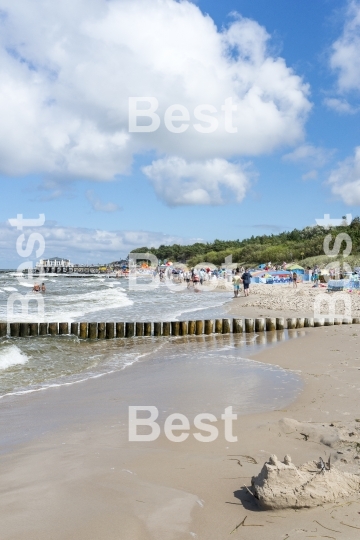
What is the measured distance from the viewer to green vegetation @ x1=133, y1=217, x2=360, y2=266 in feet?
247

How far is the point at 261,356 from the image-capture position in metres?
12.5

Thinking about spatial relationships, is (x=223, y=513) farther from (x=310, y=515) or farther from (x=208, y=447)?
(x=208, y=447)

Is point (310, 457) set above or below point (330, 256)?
below

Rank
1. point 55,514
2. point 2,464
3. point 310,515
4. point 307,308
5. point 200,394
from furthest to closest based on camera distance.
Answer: point 307,308 → point 200,394 → point 2,464 → point 55,514 → point 310,515

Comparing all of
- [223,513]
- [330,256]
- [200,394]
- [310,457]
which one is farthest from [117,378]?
[330,256]

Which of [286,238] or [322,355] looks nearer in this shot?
[322,355]

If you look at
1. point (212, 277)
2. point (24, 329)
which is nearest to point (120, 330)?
point (24, 329)

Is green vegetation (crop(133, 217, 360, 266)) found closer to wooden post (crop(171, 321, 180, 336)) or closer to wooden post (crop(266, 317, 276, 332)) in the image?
wooden post (crop(266, 317, 276, 332))

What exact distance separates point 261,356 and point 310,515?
9187 millimetres

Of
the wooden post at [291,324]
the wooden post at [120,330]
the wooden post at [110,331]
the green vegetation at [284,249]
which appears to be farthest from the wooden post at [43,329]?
the green vegetation at [284,249]

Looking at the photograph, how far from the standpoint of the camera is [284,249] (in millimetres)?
93750

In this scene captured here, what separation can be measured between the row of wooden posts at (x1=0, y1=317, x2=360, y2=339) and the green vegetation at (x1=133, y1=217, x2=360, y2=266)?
46.2m

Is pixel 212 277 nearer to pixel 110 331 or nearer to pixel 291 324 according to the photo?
pixel 291 324

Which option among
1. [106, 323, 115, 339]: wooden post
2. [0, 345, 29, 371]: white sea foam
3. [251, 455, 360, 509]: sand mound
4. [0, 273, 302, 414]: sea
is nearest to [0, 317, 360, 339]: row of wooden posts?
[106, 323, 115, 339]: wooden post
